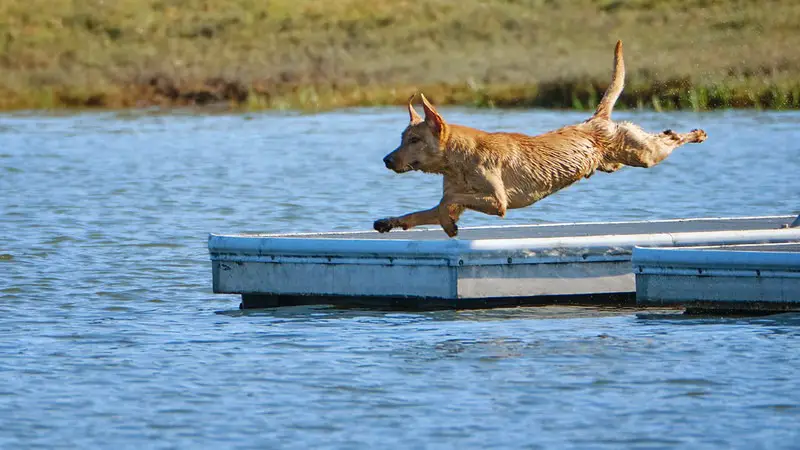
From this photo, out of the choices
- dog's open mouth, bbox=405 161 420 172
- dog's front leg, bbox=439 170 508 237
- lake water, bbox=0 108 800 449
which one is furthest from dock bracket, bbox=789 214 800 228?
dog's open mouth, bbox=405 161 420 172

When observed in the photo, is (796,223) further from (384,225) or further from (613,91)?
(384,225)

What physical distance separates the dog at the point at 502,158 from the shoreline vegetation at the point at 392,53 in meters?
28.6

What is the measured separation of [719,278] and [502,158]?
2.18 metres

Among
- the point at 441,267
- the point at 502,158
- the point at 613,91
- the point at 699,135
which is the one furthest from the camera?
the point at 613,91

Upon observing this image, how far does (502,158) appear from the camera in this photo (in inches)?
588

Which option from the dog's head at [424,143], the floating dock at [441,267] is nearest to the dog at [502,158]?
the dog's head at [424,143]

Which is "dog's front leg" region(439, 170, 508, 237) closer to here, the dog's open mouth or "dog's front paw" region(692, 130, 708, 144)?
the dog's open mouth

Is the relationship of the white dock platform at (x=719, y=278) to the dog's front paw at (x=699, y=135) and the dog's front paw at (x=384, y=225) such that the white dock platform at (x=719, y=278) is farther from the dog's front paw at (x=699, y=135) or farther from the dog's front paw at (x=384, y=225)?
the dog's front paw at (x=384, y=225)

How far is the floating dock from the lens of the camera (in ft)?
49.6

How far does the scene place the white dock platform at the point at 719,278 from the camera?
14438 mm

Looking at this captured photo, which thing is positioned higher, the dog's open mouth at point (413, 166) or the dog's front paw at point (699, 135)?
the dog's front paw at point (699, 135)

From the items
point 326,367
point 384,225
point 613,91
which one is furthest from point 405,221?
point 613,91

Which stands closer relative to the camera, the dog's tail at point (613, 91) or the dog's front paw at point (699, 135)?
the dog's front paw at point (699, 135)

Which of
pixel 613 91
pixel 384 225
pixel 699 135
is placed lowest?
pixel 384 225
